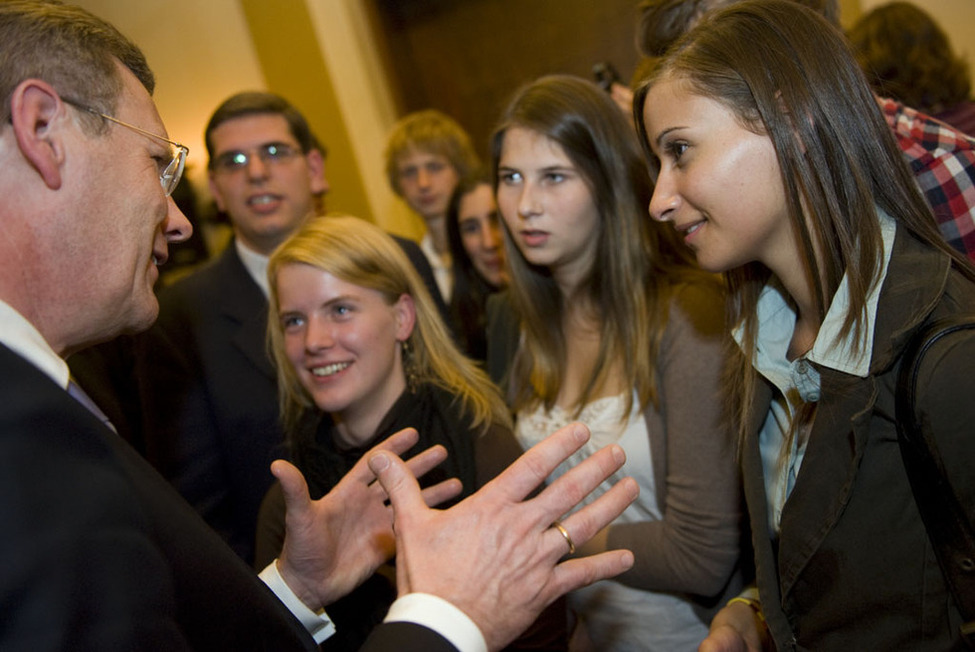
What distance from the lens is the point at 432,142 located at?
3326 mm

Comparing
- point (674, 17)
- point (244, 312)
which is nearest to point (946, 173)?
point (674, 17)

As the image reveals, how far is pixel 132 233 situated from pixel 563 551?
0.77m

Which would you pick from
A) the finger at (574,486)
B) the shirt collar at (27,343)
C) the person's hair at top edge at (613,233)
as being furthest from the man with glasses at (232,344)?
the finger at (574,486)

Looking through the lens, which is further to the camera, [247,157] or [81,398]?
[247,157]

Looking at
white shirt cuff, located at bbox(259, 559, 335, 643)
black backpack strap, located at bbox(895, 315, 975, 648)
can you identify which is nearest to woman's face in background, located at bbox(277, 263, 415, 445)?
white shirt cuff, located at bbox(259, 559, 335, 643)

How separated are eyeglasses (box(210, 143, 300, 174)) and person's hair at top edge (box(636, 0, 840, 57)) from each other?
136 centimetres

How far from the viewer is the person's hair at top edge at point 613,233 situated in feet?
5.80

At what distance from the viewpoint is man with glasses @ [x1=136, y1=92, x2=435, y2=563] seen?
2.05 meters

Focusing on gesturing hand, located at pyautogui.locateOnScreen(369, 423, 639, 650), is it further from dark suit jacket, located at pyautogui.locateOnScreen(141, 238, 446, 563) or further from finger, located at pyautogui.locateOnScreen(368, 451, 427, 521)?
dark suit jacket, located at pyautogui.locateOnScreen(141, 238, 446, 563)

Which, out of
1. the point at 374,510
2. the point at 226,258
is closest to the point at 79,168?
the point at 374,510

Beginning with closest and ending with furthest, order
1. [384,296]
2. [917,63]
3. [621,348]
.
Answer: [621,348] < [384,296] < [917,63]

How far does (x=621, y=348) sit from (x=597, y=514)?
85 cm

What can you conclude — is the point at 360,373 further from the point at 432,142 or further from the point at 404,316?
the point at 432,142

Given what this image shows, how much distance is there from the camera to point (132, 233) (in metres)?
1.03
